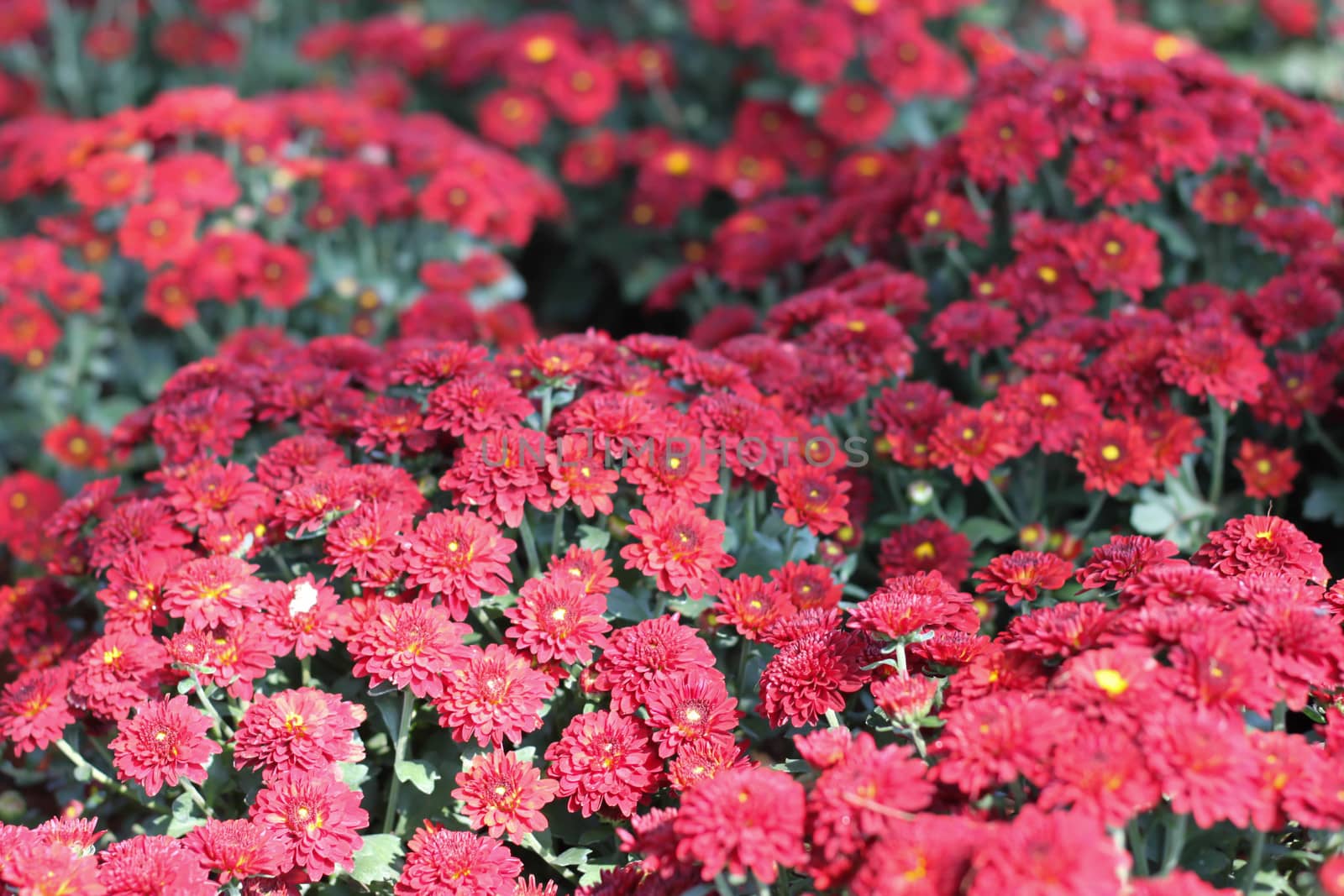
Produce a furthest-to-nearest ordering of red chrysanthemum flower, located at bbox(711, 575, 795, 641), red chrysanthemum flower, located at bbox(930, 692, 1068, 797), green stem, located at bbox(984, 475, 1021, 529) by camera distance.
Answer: green stem, located at bbox(984, 475, 1021, 529)
red chrysanthemum flower, located at bbox(711, 575, 795, 641)
red chrysanthemum flower, located at bbox(930, 692, 1068, 797)

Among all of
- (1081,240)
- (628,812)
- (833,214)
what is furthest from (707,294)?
(628,812)

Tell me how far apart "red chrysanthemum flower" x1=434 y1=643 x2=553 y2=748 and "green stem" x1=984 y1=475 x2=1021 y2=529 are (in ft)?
4.18

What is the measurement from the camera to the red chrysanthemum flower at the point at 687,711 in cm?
207

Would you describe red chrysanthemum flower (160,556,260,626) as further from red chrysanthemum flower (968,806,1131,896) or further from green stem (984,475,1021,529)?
green stem (984,475,1021,529)

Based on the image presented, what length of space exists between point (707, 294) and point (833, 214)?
58 cm

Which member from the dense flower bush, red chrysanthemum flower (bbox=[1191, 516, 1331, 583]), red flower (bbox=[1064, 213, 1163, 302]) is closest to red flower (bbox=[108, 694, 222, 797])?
the dense flower bush

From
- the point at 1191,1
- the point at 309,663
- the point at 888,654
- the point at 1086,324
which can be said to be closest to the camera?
the point at 888,654

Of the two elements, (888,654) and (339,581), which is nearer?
(888,654)

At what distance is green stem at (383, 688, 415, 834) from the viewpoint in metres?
2.18

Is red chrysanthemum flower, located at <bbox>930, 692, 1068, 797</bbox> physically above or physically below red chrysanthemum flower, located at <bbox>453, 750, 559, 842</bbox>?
above

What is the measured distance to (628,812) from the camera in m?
2.06

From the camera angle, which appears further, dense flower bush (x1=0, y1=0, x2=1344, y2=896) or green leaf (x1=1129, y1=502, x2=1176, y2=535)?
green leaf (x1=1129, y1=502, x2=1176, y2=535)

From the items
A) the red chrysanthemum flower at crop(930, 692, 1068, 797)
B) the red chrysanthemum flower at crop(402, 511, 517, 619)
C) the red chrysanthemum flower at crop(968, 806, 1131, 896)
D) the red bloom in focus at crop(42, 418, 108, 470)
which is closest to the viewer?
the red chrysanthemum flower at crop(968, 806, 1131, 896)

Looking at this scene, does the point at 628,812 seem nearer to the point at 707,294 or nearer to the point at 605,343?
the point at 605,343
